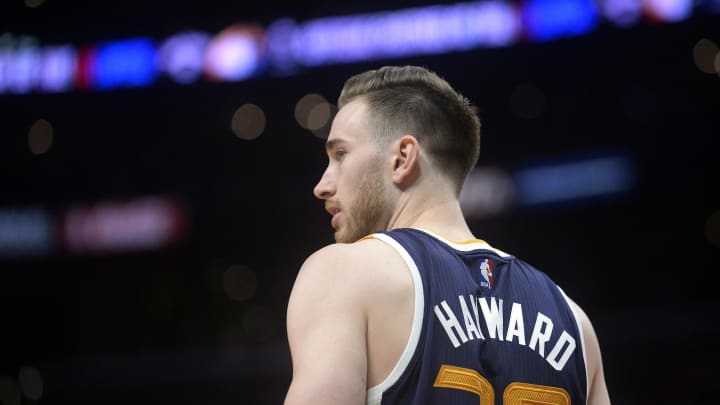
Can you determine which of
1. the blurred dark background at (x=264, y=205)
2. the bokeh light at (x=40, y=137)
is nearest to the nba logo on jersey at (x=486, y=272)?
the blurred dark background at (x=264, y=205)

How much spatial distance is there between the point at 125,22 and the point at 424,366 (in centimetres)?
846

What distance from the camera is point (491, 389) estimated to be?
1.79m

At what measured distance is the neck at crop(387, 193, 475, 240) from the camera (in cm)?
200

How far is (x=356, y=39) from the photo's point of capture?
28.9 ft

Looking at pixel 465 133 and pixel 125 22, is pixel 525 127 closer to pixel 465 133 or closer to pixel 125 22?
pixel 125 22

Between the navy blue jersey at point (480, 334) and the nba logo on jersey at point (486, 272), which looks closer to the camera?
the navy blue jersey at point (480, 334)

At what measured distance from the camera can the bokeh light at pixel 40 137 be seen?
9.80 meters

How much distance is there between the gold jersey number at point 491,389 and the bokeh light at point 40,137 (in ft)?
29.4

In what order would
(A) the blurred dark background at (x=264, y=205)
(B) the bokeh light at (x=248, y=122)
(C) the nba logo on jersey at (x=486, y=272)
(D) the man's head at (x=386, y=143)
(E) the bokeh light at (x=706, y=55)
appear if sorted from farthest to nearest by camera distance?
Result: 1. (B) the bokeh light at (x=248, y=122)
2. (A) the blurred dark background at (x=264, y=205)
3. (E) the bokeh light at (x=706, y=55)
4. (D) the man's head at (x=386, y=143)
5. (C) the nba logo on jersey at (x=486, y=272)

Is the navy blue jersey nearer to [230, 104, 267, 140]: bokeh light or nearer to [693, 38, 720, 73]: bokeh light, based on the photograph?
[693, 38, 720, 73]: bokeh light

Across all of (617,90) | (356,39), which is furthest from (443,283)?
(617,90)

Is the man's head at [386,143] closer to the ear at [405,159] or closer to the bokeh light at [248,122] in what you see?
the ear at [405,159]

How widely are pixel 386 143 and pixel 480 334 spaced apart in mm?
533

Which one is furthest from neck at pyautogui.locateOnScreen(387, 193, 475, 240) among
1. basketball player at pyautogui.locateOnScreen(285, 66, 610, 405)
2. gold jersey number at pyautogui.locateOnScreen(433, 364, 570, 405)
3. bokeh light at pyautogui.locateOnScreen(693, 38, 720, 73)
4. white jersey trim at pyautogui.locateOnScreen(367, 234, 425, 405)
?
bokeh light at pyautogui.locateOnScreen(693, 38, 720, 73)
